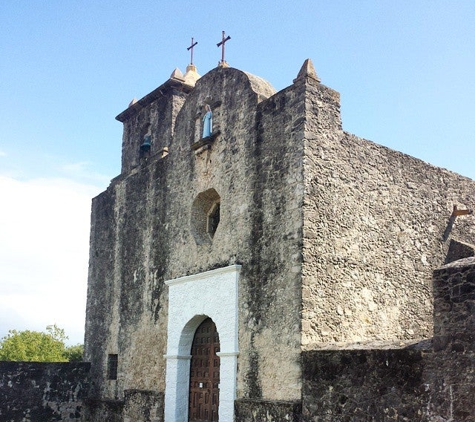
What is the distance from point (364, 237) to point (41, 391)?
29.0 ft

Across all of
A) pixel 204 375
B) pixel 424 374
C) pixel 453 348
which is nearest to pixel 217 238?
pixel 204 375

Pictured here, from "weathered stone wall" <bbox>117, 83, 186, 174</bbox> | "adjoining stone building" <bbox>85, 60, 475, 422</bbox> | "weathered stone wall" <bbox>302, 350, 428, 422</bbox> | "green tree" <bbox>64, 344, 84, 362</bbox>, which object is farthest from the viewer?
"green tree" <bbox>64, 344, 84, 362</bbox>

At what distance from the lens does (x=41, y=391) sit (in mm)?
15102

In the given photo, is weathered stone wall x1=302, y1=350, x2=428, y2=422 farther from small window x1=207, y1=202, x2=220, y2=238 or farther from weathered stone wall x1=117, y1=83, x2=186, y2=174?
weathered stone wall x1=117, y1=83, x2=186, y2=174

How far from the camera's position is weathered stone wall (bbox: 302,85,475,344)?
387 inches

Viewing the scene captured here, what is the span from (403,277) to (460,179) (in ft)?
9.67

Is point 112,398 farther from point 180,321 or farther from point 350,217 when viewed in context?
point 350,217

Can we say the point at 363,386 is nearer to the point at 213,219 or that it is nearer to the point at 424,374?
the point at 424,374

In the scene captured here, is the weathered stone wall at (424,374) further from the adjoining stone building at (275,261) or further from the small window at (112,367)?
the small window at (112,367)

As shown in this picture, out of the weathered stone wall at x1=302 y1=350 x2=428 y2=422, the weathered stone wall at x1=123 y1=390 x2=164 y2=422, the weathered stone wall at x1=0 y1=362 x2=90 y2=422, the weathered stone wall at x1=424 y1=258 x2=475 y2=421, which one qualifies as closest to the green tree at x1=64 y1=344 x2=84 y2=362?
the weathered stone wall at x1=0 y1=362 x2=90 y2=422

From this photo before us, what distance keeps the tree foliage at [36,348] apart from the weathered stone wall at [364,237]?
2519 cm

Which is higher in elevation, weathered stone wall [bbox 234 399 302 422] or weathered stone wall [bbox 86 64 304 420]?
weathered stone wall [bbox 86 64 304 420]

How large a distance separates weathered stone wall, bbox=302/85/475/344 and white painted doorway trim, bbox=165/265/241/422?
1675mm

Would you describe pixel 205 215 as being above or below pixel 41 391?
above
